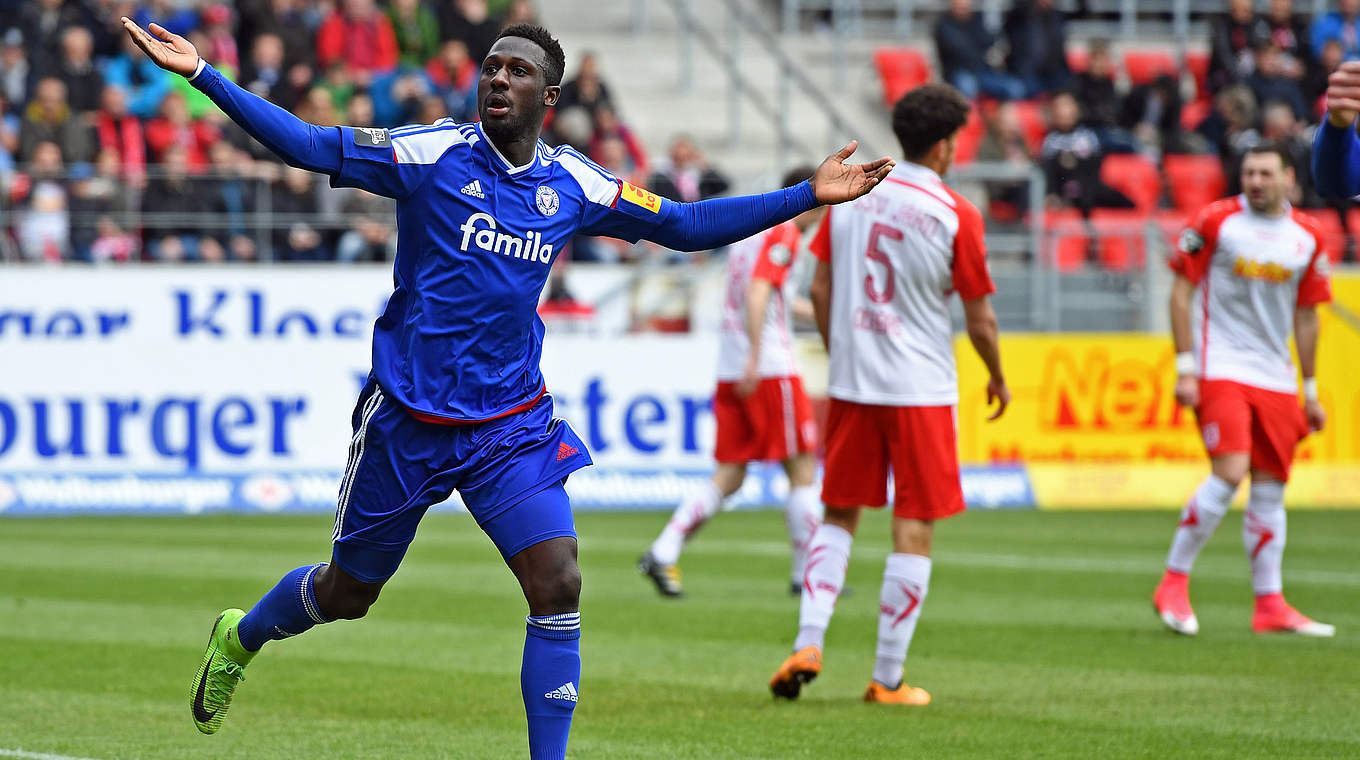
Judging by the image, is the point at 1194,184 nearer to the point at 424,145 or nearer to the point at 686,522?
the point at 686,522

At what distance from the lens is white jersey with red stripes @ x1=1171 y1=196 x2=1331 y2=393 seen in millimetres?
9656

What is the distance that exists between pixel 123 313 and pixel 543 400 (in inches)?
476

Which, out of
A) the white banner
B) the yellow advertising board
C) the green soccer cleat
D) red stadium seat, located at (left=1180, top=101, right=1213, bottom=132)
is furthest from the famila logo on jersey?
red stadium seat, located at (left=1180, top=101, right=1213, bottom=132)

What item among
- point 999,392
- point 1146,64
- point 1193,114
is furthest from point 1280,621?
point 1146,64

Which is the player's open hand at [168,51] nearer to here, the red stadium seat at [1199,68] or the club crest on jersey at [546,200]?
the club crest on jersey at [546,200]

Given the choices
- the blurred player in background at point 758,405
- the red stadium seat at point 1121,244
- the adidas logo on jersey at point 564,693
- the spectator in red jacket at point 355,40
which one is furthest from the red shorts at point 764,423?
the spectator in red jacket at point 355,40

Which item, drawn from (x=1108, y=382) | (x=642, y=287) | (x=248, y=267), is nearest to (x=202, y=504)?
(x=248, y=267)

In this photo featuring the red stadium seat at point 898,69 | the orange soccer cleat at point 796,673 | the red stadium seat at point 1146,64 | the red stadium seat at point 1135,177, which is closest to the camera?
the orange soccer cleat at point 796,673

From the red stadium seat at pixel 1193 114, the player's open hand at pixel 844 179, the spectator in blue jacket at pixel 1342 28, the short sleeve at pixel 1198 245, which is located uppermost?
the spectator in blue jacket at pixel 1342 28

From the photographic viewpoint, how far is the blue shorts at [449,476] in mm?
5609

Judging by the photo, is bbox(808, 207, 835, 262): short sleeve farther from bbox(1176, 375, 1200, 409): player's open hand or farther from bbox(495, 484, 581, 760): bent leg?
bbox(495, 484, 581, 760): bent leg

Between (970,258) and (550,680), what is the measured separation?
2.92m

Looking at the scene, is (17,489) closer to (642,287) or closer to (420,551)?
(420,551)

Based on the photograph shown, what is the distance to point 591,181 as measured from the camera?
5871 mm
